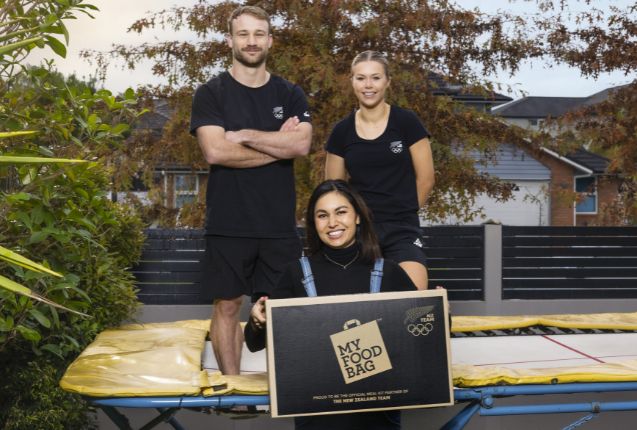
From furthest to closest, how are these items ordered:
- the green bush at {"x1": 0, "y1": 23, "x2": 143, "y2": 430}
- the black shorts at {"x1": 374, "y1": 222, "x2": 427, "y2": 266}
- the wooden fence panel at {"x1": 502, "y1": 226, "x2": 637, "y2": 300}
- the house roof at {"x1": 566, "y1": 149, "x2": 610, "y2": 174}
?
the house roof at {"x1": 566, "y1": 149, "x2": 610, "y2": 174} → the wooden fence panel at {"x1": 502, "y1": 226, "x2": 637, "y2": 300} → the black shorts at {"x1": 374, "y1": 222, "x2": 427, "y2": 266} → the green bush at {"x1": 0, "y1": 23, "x2": 143, "y2": 430}

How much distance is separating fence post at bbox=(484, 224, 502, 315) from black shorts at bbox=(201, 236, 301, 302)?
303cm

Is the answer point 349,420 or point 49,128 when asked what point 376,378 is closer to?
point 349,420

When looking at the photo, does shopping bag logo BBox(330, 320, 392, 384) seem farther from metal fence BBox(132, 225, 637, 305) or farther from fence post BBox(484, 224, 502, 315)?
fence post BBox(484, 224, 502, 315)

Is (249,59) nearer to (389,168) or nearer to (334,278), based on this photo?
(389,168)

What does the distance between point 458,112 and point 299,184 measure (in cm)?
196

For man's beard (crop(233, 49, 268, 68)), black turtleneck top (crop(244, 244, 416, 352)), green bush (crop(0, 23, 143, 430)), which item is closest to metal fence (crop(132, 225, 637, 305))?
green bush (crop(0, 23, 143, 430))

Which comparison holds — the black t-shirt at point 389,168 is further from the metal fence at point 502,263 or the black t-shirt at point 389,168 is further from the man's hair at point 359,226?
the metal fence at point 502,263

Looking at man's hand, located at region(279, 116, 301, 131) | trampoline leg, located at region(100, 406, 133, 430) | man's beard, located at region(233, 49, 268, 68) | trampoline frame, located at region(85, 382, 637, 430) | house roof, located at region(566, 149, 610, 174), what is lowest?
trampoline leg, located at region(100, 406, 133, 430)

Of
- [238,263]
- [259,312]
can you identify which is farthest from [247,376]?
[238,263]

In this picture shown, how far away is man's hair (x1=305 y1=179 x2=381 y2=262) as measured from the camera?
3486 millimetres

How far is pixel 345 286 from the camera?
3.46 m

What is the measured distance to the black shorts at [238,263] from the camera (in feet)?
13.3

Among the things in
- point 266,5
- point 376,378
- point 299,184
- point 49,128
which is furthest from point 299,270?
point 266,5

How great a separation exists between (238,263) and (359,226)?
2.41 ft
